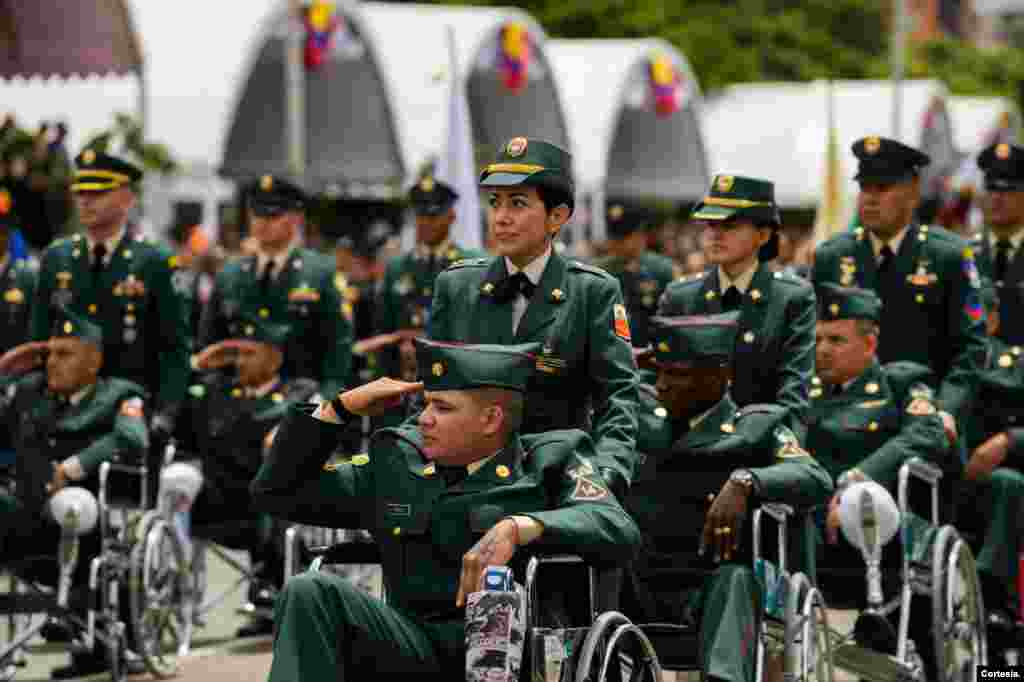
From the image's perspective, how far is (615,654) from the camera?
274 inches

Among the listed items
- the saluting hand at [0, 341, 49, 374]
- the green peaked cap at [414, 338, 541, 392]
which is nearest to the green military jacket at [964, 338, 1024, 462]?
the saluting hand at [0, 341, 49, 374]

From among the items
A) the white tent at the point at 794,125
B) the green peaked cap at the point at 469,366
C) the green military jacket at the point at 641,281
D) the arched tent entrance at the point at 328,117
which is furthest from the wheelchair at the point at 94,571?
the white tent at the point at 794,125

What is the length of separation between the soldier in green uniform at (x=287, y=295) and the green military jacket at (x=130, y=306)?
3.79 ft

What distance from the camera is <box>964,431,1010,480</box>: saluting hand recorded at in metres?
11.1

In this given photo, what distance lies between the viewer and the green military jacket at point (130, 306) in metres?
12.0

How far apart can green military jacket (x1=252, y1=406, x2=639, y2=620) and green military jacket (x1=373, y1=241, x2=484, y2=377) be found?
772cm

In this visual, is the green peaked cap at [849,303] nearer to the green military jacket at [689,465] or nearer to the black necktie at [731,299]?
the black necktie at [731,299]

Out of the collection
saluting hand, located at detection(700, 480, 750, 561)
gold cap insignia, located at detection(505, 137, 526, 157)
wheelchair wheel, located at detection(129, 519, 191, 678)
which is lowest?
wheelchair wheel, located at detection(129, 519, 191, 678)

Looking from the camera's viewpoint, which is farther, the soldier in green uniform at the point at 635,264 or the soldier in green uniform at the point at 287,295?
the soldier in green uniform at the point at 635,264

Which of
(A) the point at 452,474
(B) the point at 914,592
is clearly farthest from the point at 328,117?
(A) the point at 452,474

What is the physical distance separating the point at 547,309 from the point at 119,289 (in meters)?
4.69

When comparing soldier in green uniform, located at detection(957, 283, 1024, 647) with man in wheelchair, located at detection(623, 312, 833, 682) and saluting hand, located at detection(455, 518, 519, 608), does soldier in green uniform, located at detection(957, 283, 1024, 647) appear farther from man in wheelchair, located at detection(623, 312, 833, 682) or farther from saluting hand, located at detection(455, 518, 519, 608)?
saluting hand, located at detection(455, 518, 519, 608)

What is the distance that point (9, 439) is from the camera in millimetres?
11680

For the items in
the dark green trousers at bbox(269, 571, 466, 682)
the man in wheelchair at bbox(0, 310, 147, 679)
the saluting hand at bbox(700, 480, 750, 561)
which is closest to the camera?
the dark green trousers at bbox(269, 571, 466, 682)
